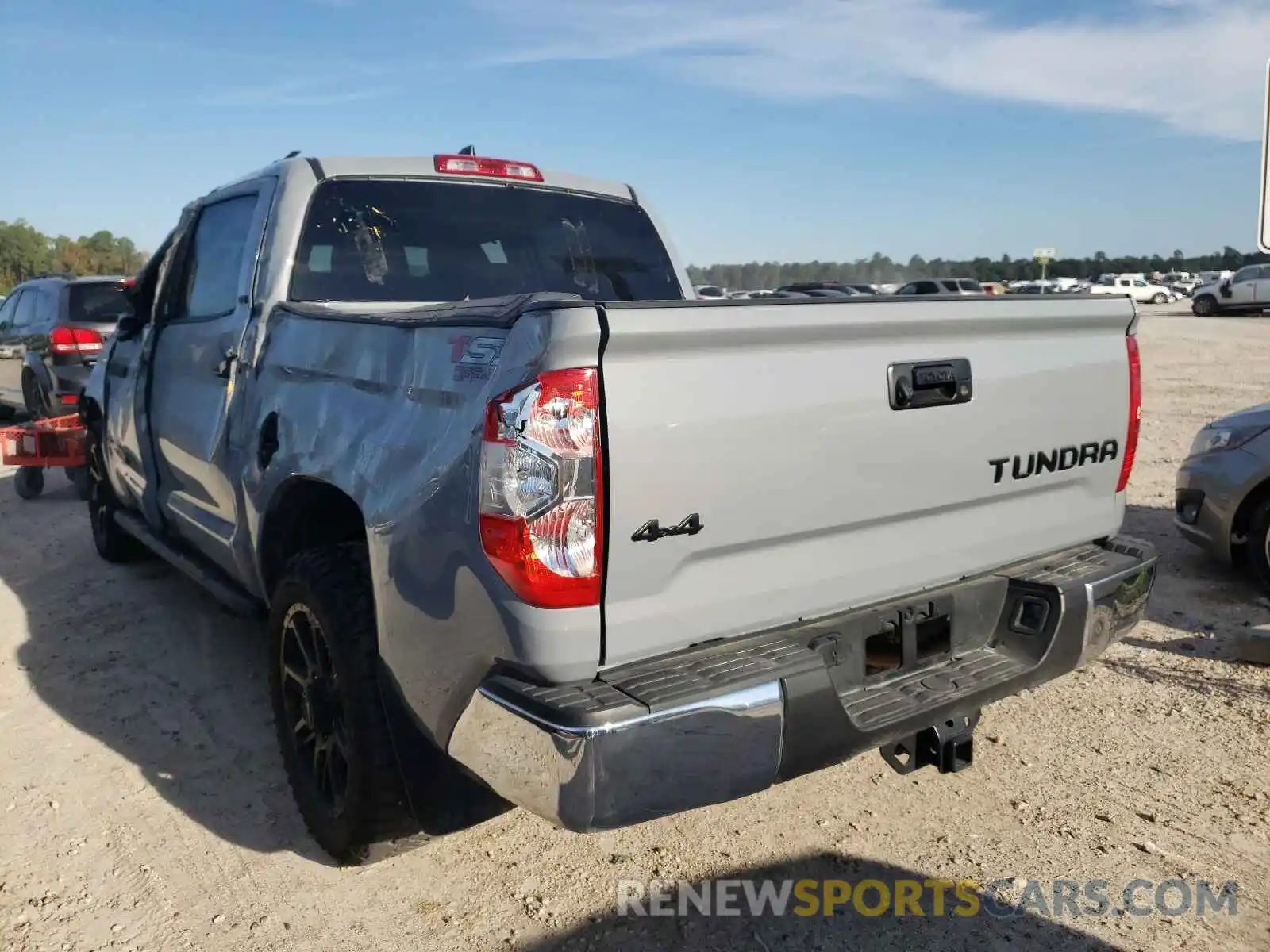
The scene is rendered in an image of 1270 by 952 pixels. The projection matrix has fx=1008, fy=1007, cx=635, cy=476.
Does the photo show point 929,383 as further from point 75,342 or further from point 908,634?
point 75,342

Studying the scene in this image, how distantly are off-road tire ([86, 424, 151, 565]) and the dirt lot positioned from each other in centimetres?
148

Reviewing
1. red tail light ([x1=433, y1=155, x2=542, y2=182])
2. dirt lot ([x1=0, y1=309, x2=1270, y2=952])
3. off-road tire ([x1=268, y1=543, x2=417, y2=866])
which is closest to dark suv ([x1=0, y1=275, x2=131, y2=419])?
dirt lot ([x1=0, y1=309, x2=1270, y2=952])

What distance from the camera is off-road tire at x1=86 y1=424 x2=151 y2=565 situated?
598cm

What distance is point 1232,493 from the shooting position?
204 inches

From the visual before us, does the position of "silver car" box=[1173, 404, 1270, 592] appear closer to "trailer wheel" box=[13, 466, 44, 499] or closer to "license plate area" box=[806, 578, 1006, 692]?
"license plate area" box=[806, 578, 1006, 692]

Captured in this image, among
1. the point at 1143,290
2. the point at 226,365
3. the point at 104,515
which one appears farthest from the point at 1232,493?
the point at 1143,290

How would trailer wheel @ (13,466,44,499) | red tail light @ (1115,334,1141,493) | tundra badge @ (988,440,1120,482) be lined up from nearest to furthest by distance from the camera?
tundra badge @ (988,440,1120,482) → red tail light @ (1115,334,1141,493) → trailer wheel @ (13,466,44,499)

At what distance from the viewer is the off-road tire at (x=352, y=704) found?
267 centimetres

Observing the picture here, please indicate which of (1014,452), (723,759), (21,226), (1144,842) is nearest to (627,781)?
(723,759)

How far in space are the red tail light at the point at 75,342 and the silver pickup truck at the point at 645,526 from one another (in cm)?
727

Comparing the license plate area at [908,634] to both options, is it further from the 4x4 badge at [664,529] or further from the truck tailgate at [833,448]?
the 4x4 badge at [664,529]

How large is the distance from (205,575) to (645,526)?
271cm

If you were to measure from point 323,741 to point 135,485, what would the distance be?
275 cm

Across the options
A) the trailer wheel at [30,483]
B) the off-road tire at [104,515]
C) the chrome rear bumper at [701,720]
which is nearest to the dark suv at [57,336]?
the trailer wheel at [30,483]
